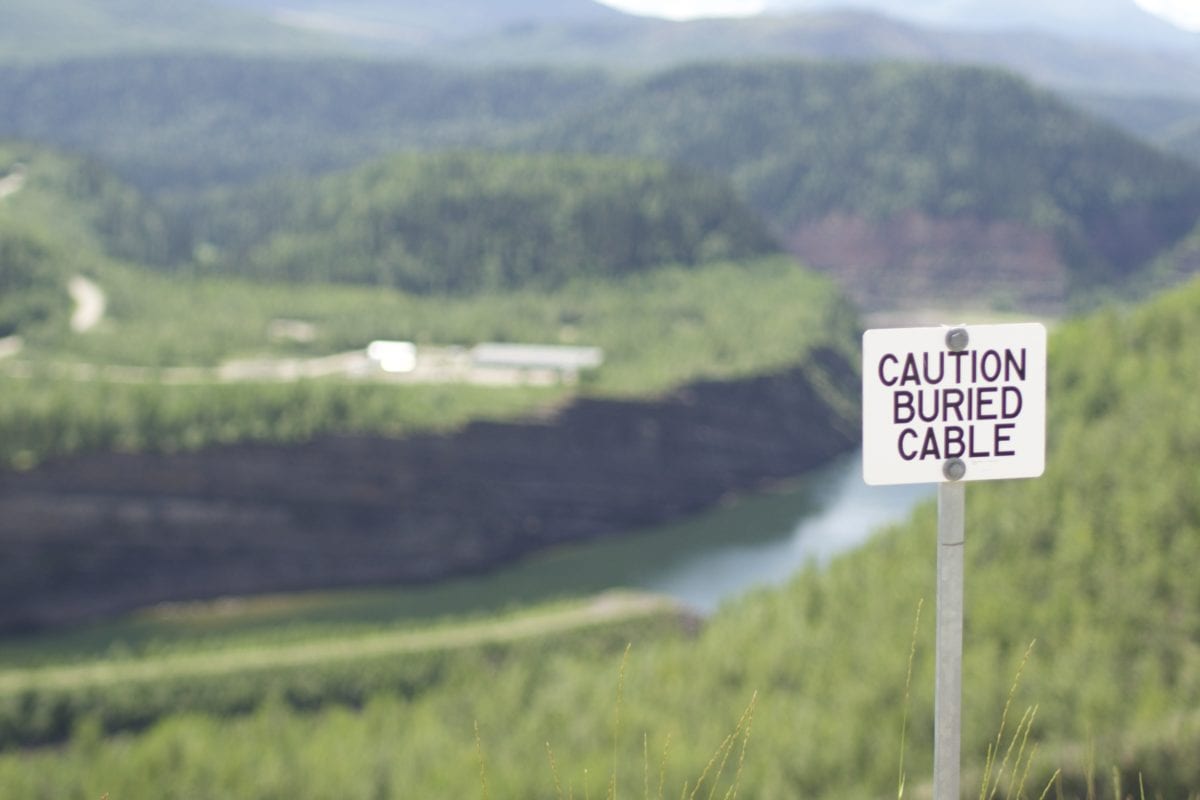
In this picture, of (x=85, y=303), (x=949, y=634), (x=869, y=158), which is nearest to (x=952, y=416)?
(x=949, y=634)

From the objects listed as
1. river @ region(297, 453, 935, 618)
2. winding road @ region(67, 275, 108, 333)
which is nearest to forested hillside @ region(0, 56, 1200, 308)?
winding road @ region(67, 275, 108, 333)

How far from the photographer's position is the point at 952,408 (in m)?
4.61

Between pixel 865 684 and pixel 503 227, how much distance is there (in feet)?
188

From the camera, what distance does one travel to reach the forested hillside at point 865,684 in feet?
65.3

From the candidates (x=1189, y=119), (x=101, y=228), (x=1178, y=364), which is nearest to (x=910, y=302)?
(x=101, y=228)

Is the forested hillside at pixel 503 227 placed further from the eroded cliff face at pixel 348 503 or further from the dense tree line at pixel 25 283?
the eroded cliff face at pixel 348 503

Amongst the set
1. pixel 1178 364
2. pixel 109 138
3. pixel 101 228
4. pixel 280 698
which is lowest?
pixel 280 698

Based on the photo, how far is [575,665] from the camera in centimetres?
2961

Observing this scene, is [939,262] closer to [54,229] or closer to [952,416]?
[54,229]

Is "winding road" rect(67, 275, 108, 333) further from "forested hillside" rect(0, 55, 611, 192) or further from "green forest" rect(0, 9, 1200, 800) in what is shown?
"forested hillside" rect(0, 55, 611, 192)

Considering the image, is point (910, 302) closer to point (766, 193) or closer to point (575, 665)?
point (766, 193)

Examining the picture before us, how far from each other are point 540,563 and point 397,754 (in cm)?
2435

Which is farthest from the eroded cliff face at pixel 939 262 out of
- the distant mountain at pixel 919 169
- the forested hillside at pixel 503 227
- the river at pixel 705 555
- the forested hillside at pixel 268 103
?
the forested hillside at pixel 268 103

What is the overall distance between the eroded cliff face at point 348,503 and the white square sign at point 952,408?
3870cm
